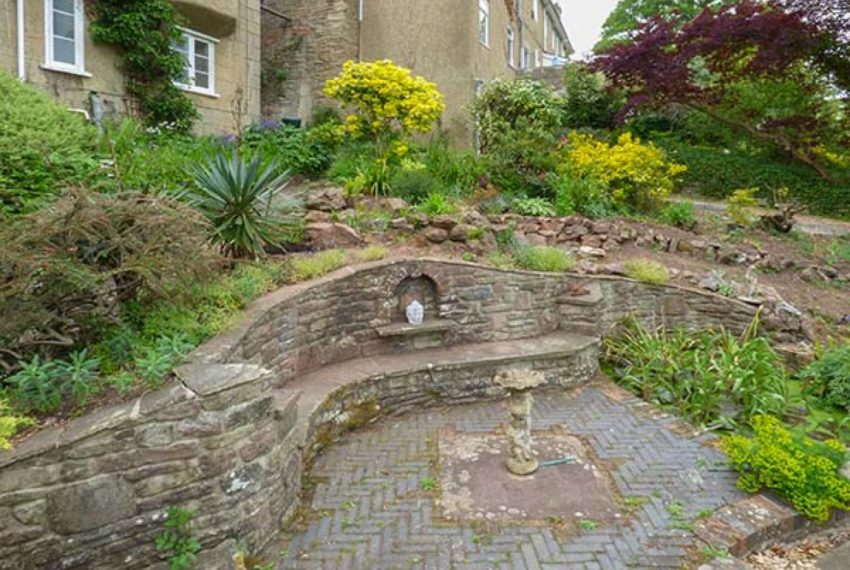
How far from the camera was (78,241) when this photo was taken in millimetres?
3730

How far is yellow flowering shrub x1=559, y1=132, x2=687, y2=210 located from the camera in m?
10.5

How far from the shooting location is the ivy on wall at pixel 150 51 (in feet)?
34.7

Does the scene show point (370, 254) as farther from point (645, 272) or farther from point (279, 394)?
point (645, 272)

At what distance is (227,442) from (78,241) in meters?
1.85

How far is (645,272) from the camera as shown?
7.80 metres

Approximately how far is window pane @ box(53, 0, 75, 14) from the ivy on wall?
38 cm

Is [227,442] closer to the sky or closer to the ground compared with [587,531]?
closer to the sky

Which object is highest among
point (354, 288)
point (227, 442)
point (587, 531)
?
point (354, 288)

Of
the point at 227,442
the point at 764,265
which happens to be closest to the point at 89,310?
the point at 227,442

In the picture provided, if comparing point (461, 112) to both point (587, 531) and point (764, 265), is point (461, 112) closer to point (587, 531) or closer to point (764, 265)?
point (764, 265)

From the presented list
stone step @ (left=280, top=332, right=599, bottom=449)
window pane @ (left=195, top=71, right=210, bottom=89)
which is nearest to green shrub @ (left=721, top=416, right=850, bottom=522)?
stone step @ (left=280, top=332, right=599, bottom=449)

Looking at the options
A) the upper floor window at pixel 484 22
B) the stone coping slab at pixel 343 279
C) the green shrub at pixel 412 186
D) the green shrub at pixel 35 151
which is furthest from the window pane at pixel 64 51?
the upper floor window at pixel 484 22

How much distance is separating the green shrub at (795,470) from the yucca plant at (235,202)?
5182 millimetres

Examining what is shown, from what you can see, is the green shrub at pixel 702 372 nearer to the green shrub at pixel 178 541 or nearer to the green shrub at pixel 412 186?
the green shrub at pixel 412 186
